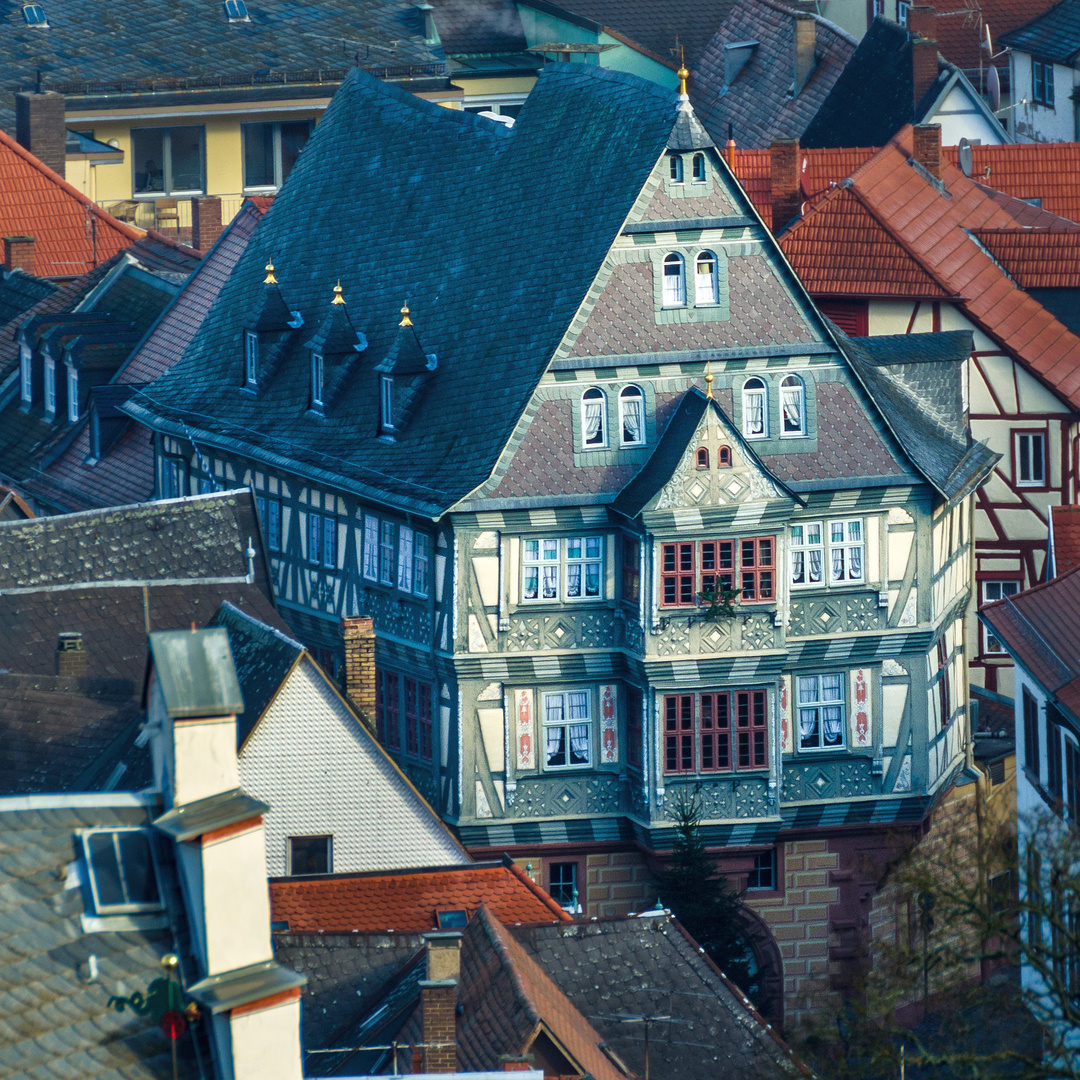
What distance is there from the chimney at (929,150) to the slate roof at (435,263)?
14428 mm

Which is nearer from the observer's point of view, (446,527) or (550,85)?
(446,527)

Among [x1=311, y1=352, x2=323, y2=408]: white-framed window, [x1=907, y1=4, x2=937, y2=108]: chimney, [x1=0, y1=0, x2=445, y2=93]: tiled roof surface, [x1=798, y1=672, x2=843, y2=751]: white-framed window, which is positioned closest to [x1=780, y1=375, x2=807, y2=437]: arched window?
[x1=798, y1=672, x2=843, y2=751]: white-framed window

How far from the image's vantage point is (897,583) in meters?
56.2

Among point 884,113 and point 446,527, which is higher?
point 884,113

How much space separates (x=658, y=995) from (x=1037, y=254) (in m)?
30.1

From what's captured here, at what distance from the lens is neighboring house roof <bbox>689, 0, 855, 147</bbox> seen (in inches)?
3736

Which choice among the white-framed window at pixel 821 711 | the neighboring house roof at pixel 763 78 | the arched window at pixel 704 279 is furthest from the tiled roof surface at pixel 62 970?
the neighboring house roof at pixel 763 78

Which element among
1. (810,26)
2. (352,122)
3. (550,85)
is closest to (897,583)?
(550,85)

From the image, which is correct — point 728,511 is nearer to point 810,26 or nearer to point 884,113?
point 884,113

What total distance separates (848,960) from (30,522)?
16923mm

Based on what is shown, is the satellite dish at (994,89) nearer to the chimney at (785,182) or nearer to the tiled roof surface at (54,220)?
the chimney at (785,182)

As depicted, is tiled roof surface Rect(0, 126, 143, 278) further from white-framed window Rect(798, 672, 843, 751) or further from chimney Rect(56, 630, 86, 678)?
chimney Rect(56, 630, 86, 678)

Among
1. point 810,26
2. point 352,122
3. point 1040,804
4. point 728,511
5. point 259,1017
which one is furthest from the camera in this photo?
point 810,26

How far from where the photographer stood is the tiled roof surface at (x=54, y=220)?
85125 mm
